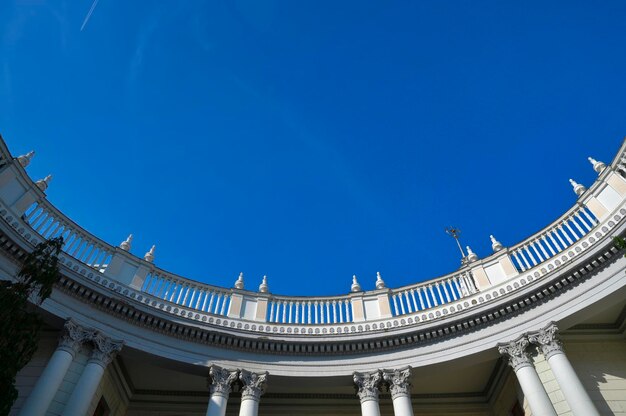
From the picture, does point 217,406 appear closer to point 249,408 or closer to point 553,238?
point 249,408

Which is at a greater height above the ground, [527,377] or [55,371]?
[527,377]

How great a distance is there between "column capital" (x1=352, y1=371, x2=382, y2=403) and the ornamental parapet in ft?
6.79

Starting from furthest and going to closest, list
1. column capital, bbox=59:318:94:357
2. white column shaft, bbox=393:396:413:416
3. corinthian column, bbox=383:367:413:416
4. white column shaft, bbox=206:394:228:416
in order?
1. corinthian column, bbox=383:367:413:416
2. white column shaft, bbox=393:396:413:416
3. white column shaft, bbox=206:394:228:416
4. column capital, bbox=59:318:94:357

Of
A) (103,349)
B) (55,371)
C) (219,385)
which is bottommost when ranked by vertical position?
(55,371)

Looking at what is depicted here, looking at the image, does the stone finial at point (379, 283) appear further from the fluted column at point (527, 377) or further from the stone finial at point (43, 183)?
the stone finial at point (43, 183)

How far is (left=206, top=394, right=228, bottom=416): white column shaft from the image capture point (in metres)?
18.2

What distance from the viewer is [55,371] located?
16.7m

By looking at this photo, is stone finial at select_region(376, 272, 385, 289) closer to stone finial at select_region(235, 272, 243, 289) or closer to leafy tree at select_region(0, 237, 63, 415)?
stone finial at select_region(235, 272, 243, 289)

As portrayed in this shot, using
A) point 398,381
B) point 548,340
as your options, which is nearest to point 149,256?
point 398,381

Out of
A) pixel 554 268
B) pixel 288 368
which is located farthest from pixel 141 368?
pixel 554 268

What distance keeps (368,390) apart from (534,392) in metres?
6.73

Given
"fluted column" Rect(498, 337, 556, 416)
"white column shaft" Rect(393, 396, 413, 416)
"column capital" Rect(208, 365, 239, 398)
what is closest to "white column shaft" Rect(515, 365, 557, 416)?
"fluted column" Rect(498, 337, 556, 416)

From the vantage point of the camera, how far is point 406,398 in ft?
61.9

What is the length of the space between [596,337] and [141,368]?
2162cm
